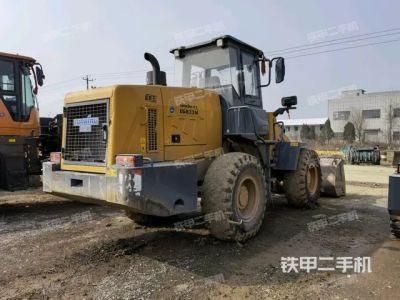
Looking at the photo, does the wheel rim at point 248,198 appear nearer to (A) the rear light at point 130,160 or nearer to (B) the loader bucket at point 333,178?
(A) the rear light at point 130,160

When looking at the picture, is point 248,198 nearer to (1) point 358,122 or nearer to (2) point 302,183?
(2) point 302,183

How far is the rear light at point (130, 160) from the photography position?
5.01m

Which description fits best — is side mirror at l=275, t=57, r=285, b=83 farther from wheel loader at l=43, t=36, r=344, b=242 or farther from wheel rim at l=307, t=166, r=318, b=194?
wheel rim at l=307, t=166, r=318, b=194

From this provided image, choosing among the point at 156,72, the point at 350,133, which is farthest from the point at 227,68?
the point at 350,133

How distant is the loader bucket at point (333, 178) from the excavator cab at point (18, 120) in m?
7.02

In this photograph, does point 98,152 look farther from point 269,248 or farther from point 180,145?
point 269,248

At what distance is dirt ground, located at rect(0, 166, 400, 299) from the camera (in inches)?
A: 181

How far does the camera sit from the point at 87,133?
5.82m

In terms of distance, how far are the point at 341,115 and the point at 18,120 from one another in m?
60.2

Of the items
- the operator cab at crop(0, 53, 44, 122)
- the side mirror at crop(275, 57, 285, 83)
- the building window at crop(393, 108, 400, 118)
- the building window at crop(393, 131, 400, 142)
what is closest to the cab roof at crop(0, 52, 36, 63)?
the operator cab at crop(0, 53, 44, 122)

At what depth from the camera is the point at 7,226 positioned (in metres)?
7.98

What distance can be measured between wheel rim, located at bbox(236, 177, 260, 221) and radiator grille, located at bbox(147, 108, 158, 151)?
144cm

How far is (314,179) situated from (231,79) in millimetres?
3476

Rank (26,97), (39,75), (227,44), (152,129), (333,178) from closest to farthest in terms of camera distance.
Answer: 1. (152,129)
2. (227,44)
3. (26,97)
4. (39,75)
5. (333,178)
